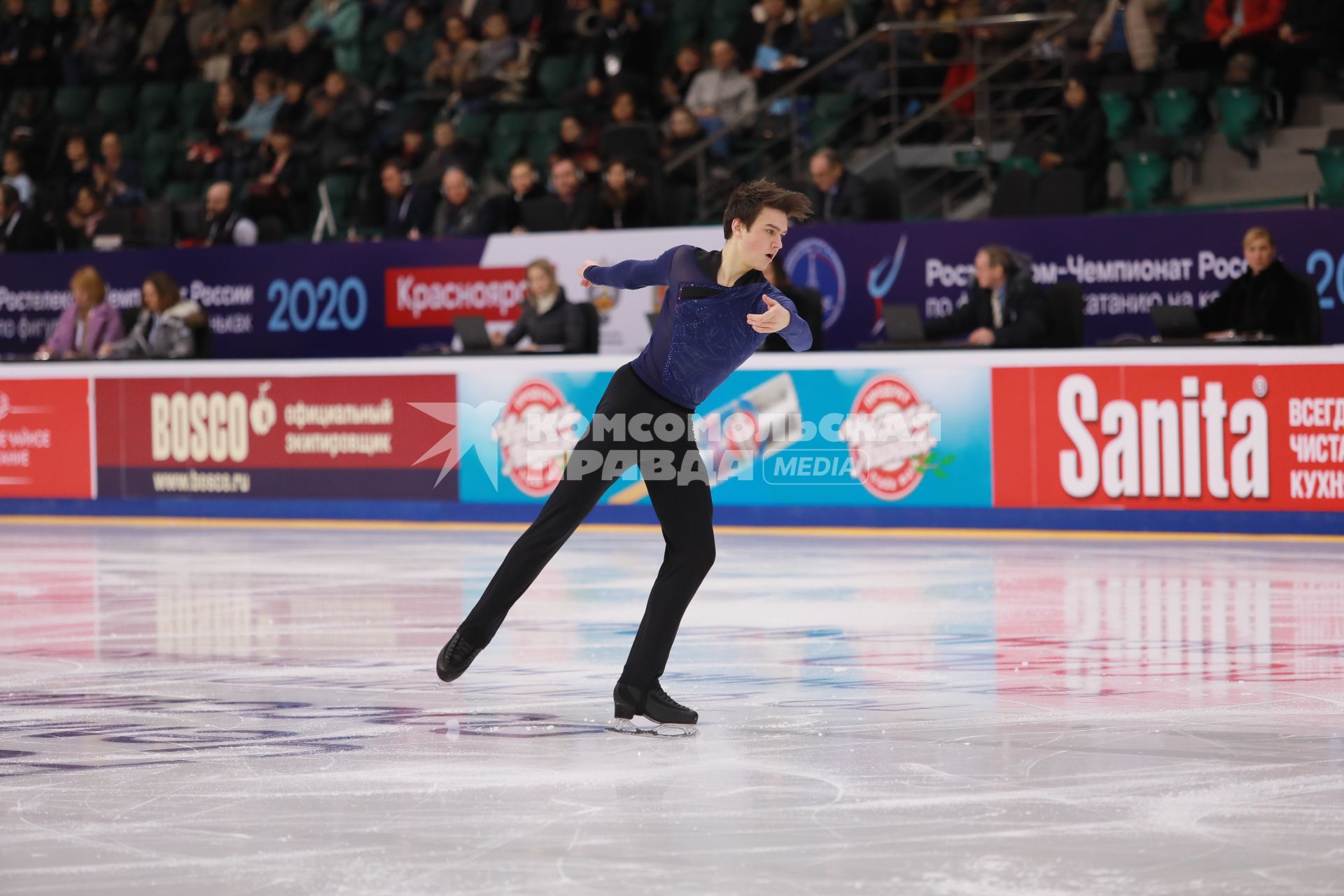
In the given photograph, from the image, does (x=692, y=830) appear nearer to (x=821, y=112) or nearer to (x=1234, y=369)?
(x=1234, y=369)

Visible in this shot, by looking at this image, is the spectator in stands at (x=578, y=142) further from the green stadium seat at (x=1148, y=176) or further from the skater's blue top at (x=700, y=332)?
the skater's blue top at (x=700, y=332)

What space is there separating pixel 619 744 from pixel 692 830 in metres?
1.30

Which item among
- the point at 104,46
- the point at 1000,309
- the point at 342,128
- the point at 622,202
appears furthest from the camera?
the point at 104,46

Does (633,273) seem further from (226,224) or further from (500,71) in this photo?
(500,71)

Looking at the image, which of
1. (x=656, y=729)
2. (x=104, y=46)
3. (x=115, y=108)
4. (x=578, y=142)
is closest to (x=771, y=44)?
(x=578, y=142)

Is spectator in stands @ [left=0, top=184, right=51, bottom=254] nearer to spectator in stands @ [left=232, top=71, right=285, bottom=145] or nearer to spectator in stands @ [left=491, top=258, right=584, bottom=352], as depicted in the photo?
spectator in stands @ [left=232, top=71, right=285, bottom=145]

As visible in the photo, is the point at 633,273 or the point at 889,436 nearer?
the point at 633,273

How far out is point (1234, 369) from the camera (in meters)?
12.8

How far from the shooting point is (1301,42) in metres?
16.2

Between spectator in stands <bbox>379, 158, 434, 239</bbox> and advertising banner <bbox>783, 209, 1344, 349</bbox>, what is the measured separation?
3.77 meters

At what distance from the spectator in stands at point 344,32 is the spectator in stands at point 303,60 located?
191 mm

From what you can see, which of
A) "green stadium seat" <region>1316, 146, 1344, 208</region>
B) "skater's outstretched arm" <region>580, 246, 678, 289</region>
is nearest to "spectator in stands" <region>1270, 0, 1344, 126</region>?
"green stadium seat" <region>1316, 146, 1344, 208</region>

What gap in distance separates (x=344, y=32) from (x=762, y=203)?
16.1m

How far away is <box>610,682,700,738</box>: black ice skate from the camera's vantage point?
6.51 metres
